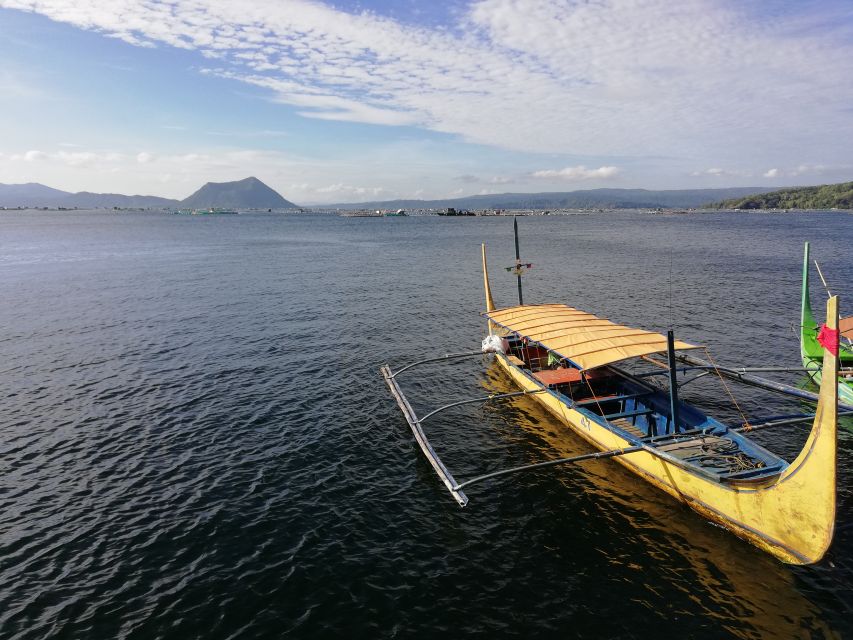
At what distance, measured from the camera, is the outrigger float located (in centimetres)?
1369

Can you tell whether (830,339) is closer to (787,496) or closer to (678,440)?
(787,496)

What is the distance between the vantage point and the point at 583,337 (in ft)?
78.1

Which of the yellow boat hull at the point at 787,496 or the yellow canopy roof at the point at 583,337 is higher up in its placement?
the yellow canopy roof at the point at 583,337

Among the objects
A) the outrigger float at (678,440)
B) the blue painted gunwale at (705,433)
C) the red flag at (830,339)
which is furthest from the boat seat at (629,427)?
the red flag at (830,339)

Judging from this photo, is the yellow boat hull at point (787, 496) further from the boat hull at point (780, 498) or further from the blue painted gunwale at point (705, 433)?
the blue painted gunwale at point (705, 433)

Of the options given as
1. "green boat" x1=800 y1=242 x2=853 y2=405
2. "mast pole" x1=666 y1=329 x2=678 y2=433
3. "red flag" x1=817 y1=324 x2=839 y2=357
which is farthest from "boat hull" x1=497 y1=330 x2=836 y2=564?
"green boat" x1=800 y1=242 x2=853 y2=405

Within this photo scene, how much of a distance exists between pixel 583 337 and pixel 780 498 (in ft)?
35.0

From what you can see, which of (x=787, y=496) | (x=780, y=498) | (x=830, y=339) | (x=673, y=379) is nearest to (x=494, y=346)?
(x=673, y=379)

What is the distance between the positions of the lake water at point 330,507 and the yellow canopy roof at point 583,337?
5.04m

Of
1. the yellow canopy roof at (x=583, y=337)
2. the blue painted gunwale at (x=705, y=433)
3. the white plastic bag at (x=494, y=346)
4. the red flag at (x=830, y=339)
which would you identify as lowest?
the blue painted gunwale at (x=705, y=433)

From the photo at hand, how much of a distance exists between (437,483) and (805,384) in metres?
26.4

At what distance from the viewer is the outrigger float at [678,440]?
1369 centimetres

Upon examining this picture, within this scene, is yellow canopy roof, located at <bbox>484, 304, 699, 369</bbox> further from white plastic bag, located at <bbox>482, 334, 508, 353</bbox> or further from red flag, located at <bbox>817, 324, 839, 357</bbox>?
red flag, located at <bbox>817, 324, 839, 357</bbox>

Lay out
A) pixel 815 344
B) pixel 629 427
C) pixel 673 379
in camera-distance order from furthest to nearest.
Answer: pixel 815 344 → pixel 629 427 → pixel 673 379
